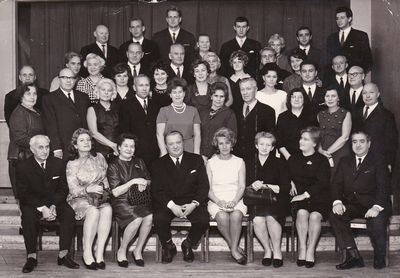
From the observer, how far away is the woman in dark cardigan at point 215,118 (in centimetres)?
633

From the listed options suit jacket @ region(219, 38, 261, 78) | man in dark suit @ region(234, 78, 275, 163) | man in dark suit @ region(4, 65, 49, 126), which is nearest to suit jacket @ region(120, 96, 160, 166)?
man in dark suit @ region(234, 78, 275, 163)

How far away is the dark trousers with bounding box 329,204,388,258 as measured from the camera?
18.9 ft

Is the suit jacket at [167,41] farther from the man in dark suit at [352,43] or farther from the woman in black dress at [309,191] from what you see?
the woman in black dress at [309,191]

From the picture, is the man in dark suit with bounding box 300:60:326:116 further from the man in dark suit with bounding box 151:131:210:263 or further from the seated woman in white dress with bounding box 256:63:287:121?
the man in dark suit with bounding box 151:131:210:263

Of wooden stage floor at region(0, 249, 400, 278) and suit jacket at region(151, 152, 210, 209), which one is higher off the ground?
suit jacket at region(151, 152, 210, 209)

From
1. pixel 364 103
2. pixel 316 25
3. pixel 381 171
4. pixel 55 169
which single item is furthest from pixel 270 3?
pixel 55 169

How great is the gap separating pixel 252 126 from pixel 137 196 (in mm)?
1289

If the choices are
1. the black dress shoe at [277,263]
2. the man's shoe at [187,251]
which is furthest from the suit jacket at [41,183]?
the black dress shoe at [277,263]

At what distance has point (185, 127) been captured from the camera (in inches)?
248

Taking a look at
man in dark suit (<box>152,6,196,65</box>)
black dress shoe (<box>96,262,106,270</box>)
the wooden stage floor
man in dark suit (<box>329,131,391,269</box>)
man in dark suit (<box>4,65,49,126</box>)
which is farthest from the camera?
man in dark suit (<box>152,6,196,65</box>)

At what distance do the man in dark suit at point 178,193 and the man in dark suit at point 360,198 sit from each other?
1.16 metres

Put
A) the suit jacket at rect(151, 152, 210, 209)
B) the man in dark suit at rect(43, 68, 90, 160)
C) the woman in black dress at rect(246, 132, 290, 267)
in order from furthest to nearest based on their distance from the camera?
1. the man in dark suit at rect(43, 68, 90, 160)
2. the suit jacket at rect(151, 152, 210, 209)
3. the woman in black dress at rect(246, 132, 290, 267)

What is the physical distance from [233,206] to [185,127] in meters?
0.88

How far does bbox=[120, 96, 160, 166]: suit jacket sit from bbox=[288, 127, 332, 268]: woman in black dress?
1.30m
